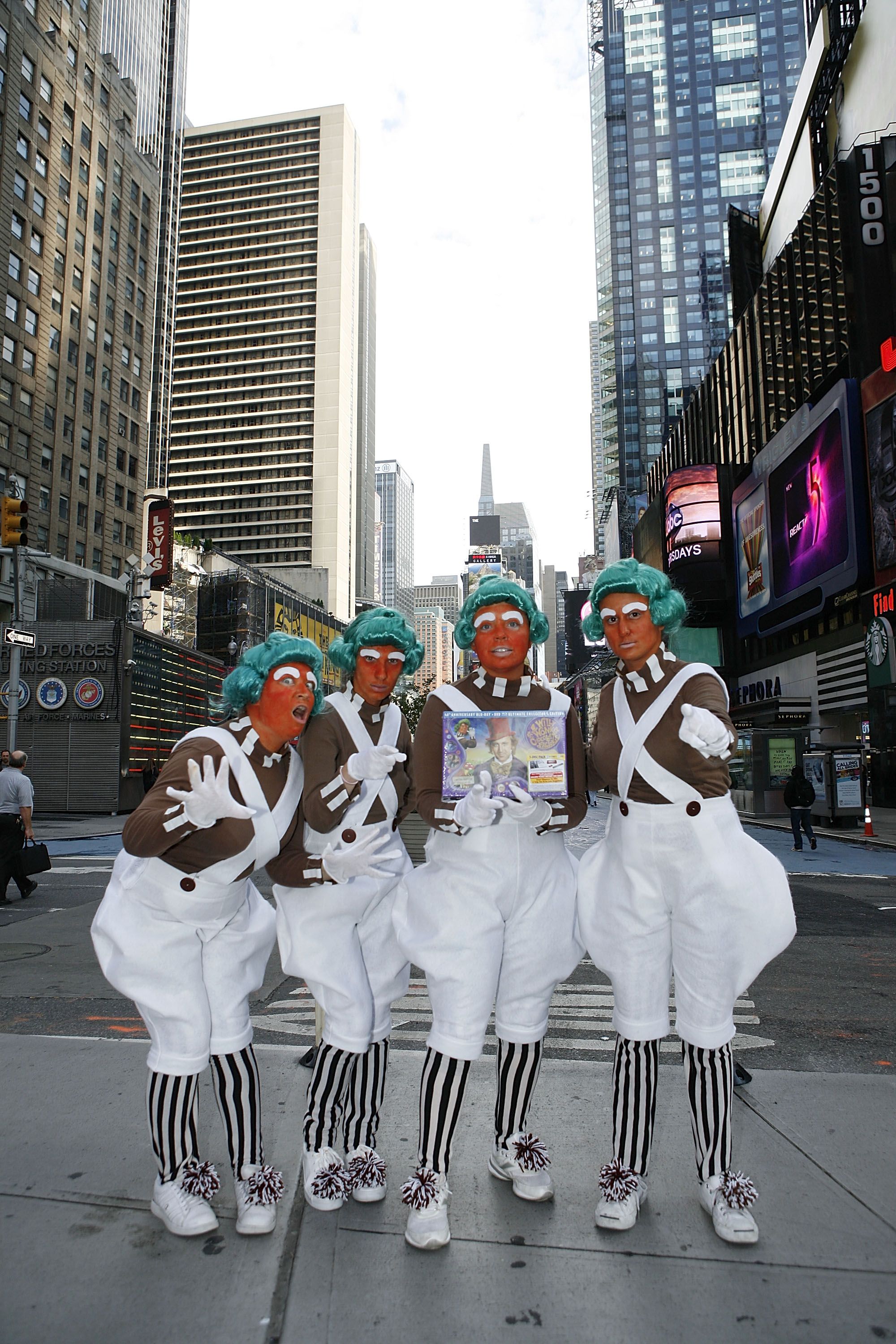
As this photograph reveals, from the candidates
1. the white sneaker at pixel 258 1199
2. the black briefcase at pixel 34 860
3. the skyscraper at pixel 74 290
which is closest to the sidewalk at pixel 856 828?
the black briefcase at pixel 34 860

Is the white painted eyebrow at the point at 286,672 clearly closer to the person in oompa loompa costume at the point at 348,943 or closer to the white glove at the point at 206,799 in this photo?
the person in oompa loompa costume at the point at 348,943

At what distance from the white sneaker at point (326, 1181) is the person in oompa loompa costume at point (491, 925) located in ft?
0.89

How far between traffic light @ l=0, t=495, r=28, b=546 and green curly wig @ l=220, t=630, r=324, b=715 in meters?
13.3

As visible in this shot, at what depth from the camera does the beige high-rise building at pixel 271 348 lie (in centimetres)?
11044

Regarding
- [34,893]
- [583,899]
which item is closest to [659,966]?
[583,899]

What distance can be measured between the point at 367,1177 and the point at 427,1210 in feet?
1.06

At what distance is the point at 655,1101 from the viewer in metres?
2.64

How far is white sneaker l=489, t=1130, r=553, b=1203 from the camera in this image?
266 centimetres

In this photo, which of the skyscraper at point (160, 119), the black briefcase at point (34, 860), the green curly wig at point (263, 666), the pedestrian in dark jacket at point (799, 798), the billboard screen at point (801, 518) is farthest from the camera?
the skyscraper at point (160, 119)

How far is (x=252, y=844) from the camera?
263 cm

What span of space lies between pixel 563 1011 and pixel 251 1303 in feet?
11.3

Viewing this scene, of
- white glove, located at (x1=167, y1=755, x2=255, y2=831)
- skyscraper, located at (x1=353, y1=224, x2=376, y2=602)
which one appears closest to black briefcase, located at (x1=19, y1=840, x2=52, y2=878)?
white glove, located at (x1=167, y1=755, x2=255, y2=831)

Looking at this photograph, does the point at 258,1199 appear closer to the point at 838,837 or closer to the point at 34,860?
the point at 34,860

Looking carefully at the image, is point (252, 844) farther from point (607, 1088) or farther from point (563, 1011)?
point (563, 1011)
